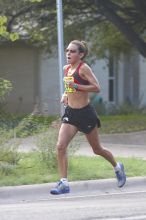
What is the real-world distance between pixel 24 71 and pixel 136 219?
19.6 metres

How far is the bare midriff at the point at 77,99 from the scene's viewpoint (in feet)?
31.1

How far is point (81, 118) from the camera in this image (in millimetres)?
9484

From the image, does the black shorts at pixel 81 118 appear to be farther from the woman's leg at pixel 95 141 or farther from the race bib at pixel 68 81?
the race bib at pixel 68 81

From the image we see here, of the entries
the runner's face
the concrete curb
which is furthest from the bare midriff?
the concrete curb

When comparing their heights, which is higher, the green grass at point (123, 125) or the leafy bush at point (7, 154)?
the leafy bush at point (7, 154)

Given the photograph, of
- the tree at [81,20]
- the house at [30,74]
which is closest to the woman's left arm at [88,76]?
the tree at [81,20]

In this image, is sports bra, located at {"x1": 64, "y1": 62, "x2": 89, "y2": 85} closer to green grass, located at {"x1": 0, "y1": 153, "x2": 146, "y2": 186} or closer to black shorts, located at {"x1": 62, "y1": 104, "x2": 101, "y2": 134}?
black shorts, located at {"x1": 62, "y1": 104, "x2": 101, "y2": 134}

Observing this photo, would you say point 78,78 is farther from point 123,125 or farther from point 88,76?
point 123,125

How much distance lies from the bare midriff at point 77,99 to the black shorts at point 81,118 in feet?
0.16

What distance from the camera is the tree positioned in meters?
19.9

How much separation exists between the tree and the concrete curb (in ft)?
30.3

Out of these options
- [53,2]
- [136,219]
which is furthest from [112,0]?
[136,219]

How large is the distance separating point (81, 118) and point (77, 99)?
10.4 inches

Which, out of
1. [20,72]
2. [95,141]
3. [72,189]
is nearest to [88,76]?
[95,141]
